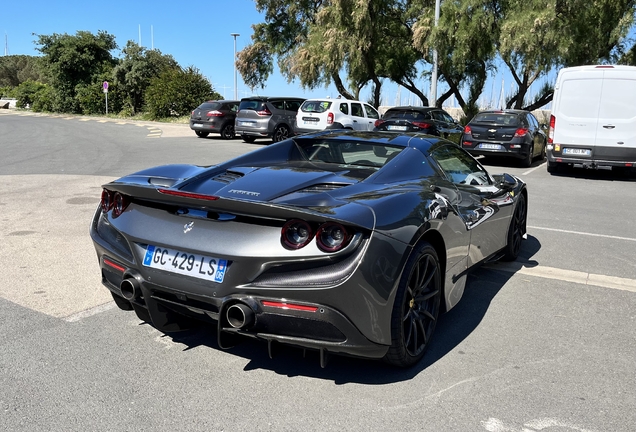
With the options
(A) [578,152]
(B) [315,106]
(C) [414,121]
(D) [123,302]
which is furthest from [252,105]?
(D) [123,302]

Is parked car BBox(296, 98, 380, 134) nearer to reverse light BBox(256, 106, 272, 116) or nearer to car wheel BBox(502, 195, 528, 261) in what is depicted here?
reverse light BBox(256, 106, 272, 116)

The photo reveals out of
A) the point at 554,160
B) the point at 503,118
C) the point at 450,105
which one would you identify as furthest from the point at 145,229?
the point at 450,105

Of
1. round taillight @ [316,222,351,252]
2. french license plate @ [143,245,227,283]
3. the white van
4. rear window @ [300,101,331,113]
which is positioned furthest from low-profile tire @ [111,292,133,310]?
rear window @ [300,101,331,113]

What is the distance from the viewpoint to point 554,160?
1366cm

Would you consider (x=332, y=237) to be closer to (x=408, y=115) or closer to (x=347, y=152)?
(x=347, y=152)

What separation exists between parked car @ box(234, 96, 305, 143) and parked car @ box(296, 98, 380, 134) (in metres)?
0.88

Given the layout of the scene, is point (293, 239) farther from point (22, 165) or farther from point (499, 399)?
point (22, 165)

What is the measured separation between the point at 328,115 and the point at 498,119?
5732mm

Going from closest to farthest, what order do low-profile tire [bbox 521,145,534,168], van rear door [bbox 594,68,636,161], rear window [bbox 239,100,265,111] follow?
1. van rear door [bbox 594,68,636,161]
2. low-profile tire [bbox 521,145,534,168]
3. rear window [bbox 239,100,265,111]

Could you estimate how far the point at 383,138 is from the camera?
4.50 meters

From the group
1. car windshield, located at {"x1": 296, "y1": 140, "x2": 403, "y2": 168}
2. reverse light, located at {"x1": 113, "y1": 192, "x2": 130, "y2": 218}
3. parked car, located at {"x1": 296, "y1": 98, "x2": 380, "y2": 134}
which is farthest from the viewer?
parked car, located at {"x1": 296, "y1": 98, "x2": 380, "y2": 134}

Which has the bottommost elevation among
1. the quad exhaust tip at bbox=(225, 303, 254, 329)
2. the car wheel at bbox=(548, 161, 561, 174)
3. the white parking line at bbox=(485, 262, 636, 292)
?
the white parking line at bbox=(485, 262, 636, 292)

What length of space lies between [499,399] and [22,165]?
12.2 metres

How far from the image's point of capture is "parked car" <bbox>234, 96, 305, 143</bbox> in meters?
20.2
